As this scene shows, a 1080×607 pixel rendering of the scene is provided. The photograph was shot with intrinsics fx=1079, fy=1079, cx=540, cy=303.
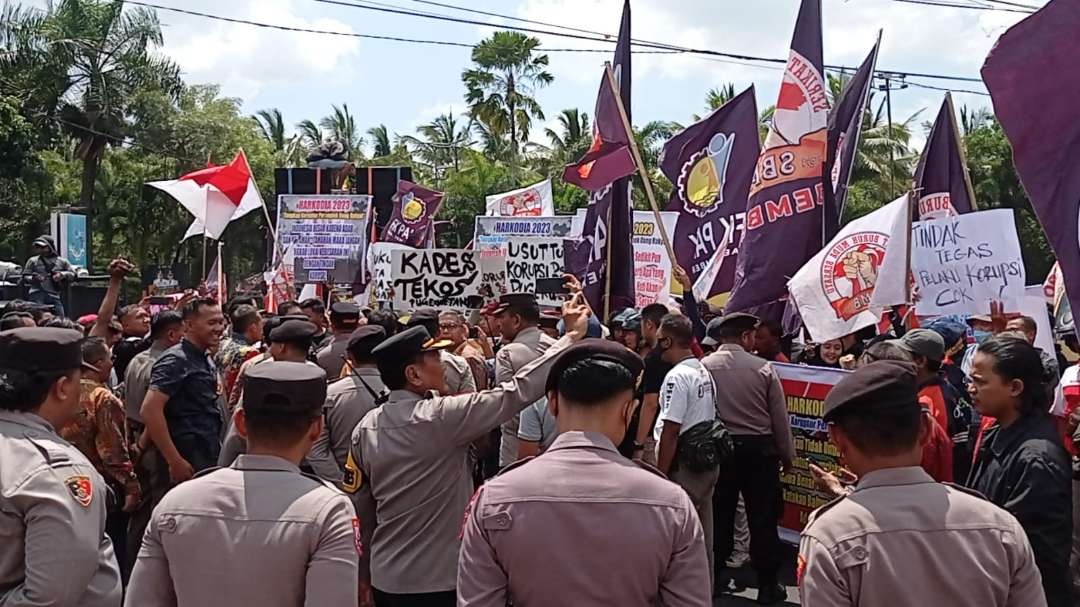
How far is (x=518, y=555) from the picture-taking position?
8.45 ft

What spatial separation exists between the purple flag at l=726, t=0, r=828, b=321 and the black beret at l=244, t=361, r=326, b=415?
17.7 feet

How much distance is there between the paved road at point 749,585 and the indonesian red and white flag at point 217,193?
796cm

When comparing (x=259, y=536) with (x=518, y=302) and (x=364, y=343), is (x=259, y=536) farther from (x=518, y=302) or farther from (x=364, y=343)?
(x=518, y=302)

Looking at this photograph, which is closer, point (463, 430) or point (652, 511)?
point (652, 511)

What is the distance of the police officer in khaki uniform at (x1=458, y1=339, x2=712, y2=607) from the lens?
2.54m

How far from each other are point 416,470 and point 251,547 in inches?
50.0

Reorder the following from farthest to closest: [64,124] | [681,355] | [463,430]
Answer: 1. [64,124]
2. [681,355]
3. [463,430]

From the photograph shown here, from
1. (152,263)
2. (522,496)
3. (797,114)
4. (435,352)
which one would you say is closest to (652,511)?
(522,496)

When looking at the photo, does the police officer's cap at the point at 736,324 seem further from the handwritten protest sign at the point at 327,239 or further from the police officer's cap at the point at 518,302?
the handwritten protest sign at the point at 327,239

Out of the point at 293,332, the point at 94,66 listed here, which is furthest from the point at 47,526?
the point at 94,66

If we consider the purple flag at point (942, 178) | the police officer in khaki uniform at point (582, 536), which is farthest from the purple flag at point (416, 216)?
the police officer in khaki uniform at point (582, 536)

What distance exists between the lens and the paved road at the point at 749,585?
21.8 feet

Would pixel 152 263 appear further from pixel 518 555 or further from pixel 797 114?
pixel 518 555

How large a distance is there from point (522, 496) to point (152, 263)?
137 feet
